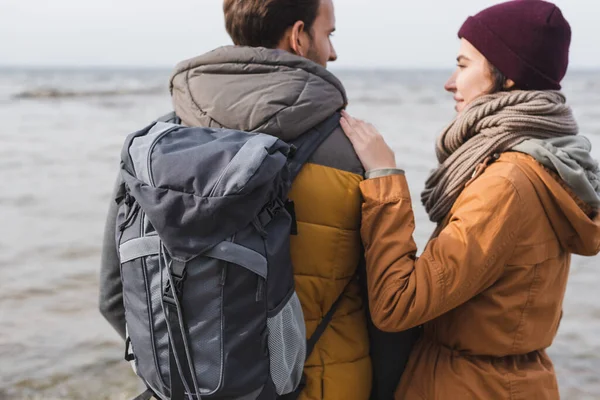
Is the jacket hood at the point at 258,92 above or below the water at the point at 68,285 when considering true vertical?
above

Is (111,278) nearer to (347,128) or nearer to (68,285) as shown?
(347,128)

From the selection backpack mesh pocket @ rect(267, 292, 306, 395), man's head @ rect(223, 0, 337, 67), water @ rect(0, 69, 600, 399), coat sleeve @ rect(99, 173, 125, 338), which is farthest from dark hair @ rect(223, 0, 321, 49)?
water @ rect(0, 69, 600, 399)

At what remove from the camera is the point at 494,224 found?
1.76m

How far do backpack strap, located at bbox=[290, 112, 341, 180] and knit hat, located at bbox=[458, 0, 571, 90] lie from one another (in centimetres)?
61

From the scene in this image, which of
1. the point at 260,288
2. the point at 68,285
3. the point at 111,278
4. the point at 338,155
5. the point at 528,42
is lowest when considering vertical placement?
the point at 68,285

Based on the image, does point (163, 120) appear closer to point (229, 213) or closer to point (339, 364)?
point (229, 213)

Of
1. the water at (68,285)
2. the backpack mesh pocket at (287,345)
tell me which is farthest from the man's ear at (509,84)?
the water at (68,285)

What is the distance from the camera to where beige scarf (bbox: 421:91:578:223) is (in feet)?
6.15

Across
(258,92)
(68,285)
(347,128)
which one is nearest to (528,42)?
(347,128)

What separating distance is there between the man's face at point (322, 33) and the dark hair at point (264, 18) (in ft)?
0.07

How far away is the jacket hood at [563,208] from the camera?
181 centimetres

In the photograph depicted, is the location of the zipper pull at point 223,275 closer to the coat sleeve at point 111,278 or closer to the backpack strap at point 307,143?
the backpack strap at point 307,143

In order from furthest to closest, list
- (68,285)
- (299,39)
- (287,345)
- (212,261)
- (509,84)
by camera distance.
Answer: (68,285), (509,84), (299,39), (287,345), (212,261)

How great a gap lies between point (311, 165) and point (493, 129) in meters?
0.61
